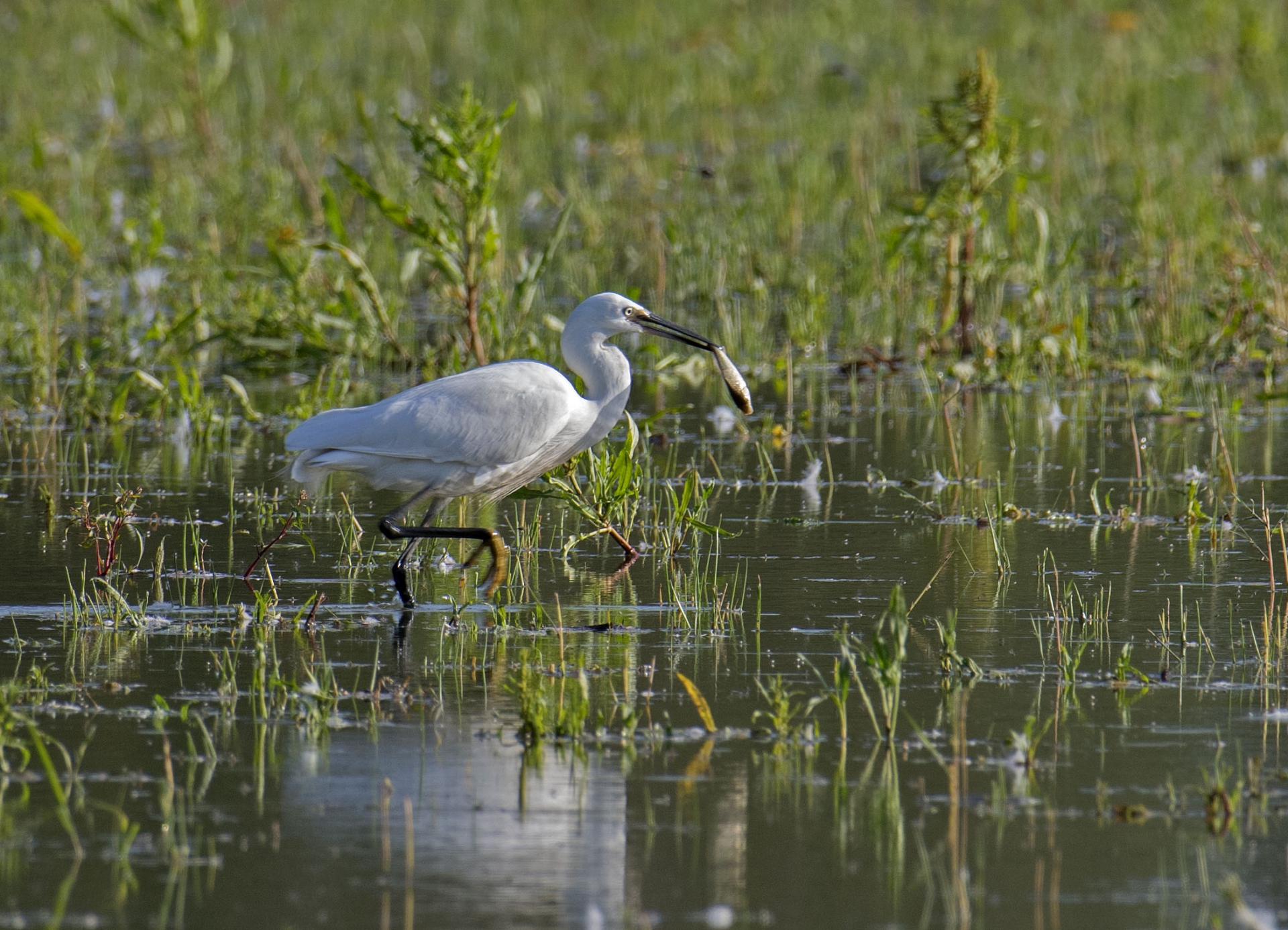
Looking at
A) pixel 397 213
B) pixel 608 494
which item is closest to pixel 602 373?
pixel 608 494

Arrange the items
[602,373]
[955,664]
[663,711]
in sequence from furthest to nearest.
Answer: [602,373], [955,664], [663,711]

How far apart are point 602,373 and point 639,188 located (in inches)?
370

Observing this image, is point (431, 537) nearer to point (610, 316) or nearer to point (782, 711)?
point (610, 316)

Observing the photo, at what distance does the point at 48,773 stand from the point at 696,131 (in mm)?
15052

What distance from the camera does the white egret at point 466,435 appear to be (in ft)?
22.8

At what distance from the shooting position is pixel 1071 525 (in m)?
7.59

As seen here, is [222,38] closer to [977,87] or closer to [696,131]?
[696,131]

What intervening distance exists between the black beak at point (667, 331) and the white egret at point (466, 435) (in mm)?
408

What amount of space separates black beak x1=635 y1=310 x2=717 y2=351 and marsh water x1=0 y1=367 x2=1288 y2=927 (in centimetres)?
72

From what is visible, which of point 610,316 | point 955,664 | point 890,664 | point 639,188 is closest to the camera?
point 890,664

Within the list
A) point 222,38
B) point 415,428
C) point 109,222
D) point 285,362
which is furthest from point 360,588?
point 222,38

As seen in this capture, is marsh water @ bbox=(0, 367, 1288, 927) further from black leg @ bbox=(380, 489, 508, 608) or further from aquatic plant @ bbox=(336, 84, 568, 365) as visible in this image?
aquatic plant @ bbox=(336, 84, 568, 365)

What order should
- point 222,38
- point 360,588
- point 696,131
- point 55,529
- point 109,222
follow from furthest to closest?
point 696,131 < point 222,38 < point 109,222 < point 55,529 < point 360,588

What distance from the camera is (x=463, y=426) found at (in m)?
6.96
